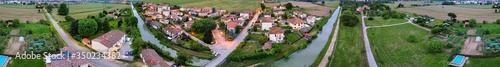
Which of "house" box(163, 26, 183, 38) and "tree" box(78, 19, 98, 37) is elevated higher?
"tree" box(78, 19, 98, 37)

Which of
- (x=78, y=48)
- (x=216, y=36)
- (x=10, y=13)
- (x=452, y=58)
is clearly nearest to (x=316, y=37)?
(x=216, y=36)

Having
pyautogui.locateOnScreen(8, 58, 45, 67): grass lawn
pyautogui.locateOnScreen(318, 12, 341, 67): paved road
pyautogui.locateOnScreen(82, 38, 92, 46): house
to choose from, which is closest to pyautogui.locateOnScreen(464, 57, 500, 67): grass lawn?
pyautogui.locateOnScreen(318, 12, 341, 67): paved road

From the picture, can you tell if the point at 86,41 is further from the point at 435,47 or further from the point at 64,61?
the point at 435,47

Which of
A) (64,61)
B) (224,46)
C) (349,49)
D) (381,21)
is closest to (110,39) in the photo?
(64,61)

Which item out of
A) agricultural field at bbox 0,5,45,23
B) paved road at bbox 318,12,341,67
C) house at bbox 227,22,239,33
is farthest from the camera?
agricultural field at bbox 0,5,45,23

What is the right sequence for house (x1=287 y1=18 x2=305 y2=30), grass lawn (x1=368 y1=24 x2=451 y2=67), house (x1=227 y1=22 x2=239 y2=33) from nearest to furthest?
grass lawn (x1=368 y1=24 x2=451 y2=67) < house (x1=227 y1=22 x2=239 y2=33) < house (x1=287 y1=18 x2=305 y2=30)

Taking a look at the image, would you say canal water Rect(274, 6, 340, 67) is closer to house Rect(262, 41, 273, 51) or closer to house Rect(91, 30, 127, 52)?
A: house Rect(262, 41, 273, 51)
